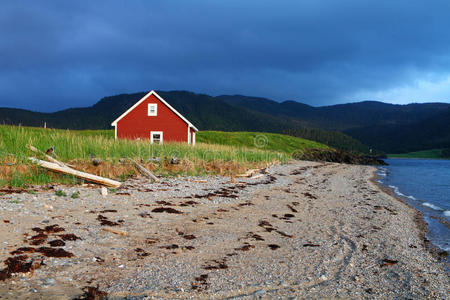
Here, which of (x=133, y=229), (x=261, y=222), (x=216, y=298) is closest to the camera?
(x=216, y=298)

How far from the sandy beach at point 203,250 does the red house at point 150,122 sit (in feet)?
84.2

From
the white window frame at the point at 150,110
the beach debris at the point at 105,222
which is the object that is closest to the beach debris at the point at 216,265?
the beach debris at the point at 105,222

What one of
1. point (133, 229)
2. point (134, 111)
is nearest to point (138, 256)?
point (133, 229)

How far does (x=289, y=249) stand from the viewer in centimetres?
612

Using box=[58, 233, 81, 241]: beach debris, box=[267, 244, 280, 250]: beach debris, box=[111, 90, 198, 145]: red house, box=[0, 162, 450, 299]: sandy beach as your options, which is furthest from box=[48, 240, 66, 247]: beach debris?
box=[111, 90, 198, 145]: red house

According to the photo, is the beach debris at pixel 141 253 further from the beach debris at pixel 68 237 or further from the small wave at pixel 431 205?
the small wave at pixel 431 205

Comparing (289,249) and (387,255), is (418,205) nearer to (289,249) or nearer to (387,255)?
(387,255)

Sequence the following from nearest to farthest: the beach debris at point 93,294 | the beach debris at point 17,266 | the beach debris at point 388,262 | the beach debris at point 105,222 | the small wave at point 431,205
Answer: the beach debris at point 93,294, the beach debris at point 17,266, the beach debris at point 388,262, the beach debris at point 105,222, the small wave at point 431,205

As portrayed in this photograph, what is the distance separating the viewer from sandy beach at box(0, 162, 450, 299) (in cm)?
421

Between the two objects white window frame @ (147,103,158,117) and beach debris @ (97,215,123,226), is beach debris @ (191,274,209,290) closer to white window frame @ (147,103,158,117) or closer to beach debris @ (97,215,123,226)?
beach debris @ (97,215,123,226)

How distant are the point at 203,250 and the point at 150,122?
31189mm

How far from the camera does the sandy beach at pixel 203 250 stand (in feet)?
13.8

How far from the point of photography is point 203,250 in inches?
227

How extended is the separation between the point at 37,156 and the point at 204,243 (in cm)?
1046
